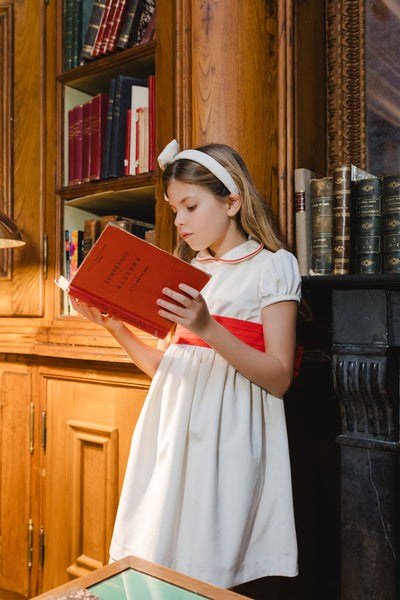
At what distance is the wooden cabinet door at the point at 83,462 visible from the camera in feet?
5.29

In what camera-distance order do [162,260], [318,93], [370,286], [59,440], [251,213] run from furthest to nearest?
[59,440] → [318,93] → [251,213] → [370,286] → [162,260]

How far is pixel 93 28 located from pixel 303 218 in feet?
3.12

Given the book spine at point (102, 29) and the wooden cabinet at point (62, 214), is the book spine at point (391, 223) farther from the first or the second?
the book spine at point (102, 29)

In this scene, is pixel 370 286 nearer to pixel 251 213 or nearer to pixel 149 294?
pixel 251 213

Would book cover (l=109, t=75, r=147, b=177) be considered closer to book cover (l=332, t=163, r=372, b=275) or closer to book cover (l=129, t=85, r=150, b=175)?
book cover (l=129, t=85, r=150, b=175)

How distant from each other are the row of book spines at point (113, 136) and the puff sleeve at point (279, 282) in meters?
0.58

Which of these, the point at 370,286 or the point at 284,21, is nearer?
the point at 370,286

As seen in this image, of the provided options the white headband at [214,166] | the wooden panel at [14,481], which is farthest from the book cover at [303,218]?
the wooden panel at [14,481]

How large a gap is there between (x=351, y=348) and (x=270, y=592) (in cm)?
75

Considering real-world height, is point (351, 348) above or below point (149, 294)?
below

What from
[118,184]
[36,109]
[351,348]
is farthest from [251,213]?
[36,109]

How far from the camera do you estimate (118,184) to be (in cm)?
166

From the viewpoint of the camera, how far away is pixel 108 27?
5.54ft

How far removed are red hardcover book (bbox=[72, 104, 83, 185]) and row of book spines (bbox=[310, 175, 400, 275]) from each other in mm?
833
